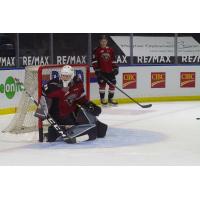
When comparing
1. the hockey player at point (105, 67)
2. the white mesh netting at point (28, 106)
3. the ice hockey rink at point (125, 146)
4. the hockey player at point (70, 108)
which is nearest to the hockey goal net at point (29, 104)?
the white mesh netting at point (28, 106)

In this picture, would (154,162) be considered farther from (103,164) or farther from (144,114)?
(144,114)

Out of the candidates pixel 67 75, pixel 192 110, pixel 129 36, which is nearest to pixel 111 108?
pixel 192 110

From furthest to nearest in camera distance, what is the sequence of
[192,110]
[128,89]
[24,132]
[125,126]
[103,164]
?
1. [128,89]
2. [192,110]
3. [125,126]
4. [24,132]
5. [103,164]

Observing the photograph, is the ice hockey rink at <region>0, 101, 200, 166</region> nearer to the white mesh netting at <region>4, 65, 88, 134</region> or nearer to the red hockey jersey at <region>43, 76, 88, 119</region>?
the white mesh netting at <region>4, 65, 88, 134</region>

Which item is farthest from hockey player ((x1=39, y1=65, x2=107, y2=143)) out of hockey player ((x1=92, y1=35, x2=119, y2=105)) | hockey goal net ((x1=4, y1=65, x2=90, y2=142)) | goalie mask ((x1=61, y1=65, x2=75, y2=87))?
hockey player ((x1=92, y1=35, x2=119, y2=105))

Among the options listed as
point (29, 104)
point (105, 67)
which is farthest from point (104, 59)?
point (29, 104)

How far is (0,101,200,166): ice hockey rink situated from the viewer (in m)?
5.36

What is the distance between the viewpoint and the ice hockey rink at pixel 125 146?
536cm

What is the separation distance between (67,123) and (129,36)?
522cm

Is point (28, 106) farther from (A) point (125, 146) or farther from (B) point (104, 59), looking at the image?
(B) point (104, 59)

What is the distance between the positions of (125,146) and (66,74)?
96cm

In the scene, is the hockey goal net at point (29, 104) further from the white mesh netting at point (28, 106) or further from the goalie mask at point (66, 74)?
the goalie mask at point (66, 74)

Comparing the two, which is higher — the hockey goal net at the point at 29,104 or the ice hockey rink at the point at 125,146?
the hockey goal net at the point at 29,104

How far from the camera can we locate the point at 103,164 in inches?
204
